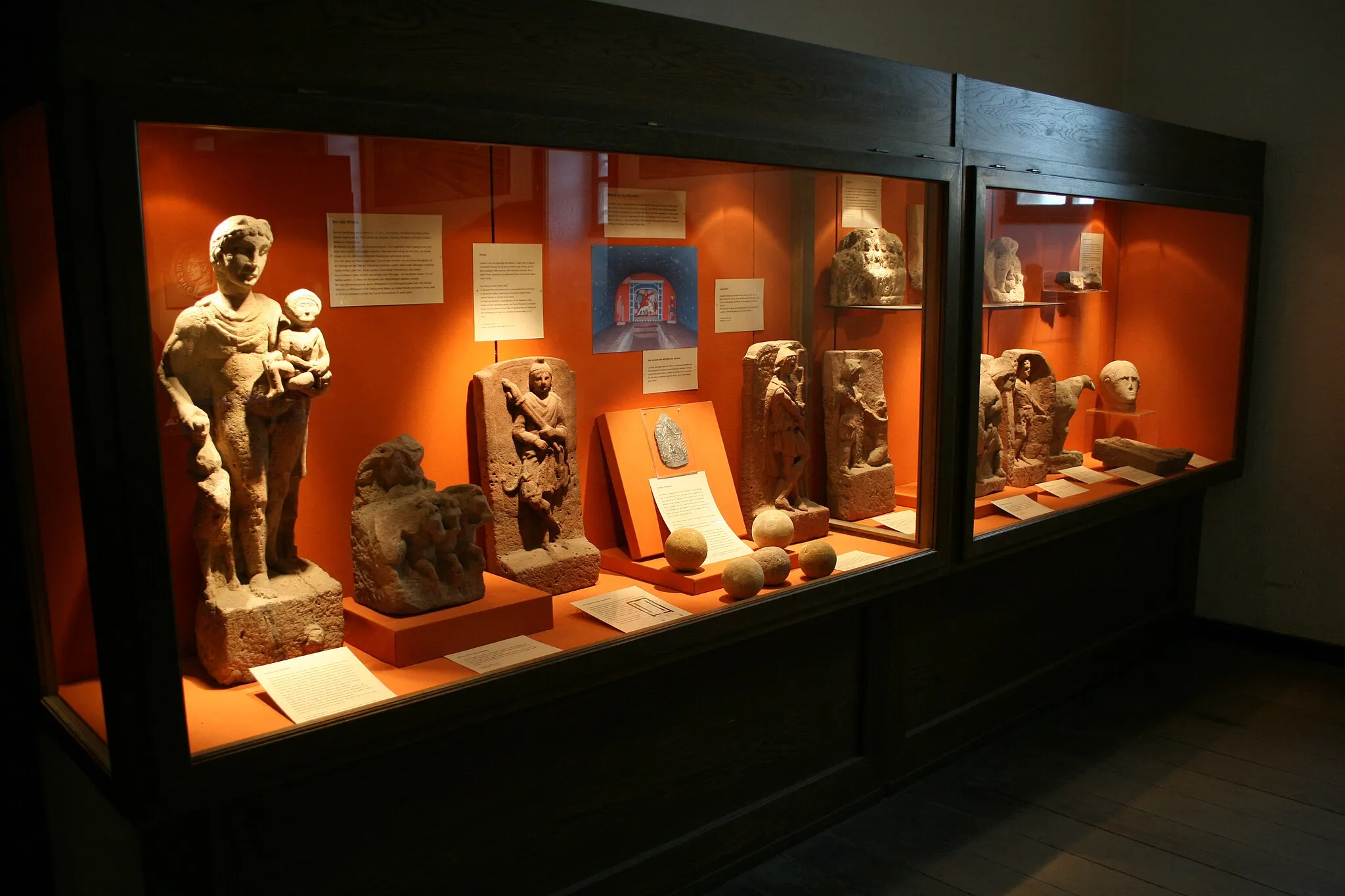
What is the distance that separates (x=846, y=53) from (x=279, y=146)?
1.52 m

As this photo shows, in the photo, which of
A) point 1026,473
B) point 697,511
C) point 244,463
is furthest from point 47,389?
point 1026,473

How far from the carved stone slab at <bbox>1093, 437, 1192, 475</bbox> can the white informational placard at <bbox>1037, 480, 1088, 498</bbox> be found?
0.36m

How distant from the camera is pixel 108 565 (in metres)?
1.77

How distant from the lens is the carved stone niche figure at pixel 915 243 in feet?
10.3

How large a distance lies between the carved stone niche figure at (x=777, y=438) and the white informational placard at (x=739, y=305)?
0.27ft

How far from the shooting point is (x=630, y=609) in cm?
268

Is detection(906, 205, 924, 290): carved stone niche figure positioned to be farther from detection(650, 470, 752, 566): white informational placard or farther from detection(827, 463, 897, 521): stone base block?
detection(650, 470, 752, 566): white informational placard

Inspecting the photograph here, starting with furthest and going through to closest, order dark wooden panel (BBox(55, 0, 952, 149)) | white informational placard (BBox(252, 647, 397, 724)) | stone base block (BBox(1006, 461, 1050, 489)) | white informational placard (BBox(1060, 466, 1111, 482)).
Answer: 1. white informational placard (BBox(1060, 466, 1111, 482))
2. stone base block (BBox(1006, 461, 1050, 489))
3. white informational placard (BBox(252, 647, 397, 724))
4. dark wooden panel (BBox(55, 0, 952, 149))

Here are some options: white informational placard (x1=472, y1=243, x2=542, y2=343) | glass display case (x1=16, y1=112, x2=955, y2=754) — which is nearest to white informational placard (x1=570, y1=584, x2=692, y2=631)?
glass display case (x1=16, y1=112, x2=955, y2=754)

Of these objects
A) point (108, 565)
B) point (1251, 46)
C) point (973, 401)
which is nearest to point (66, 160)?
point (108, 565)

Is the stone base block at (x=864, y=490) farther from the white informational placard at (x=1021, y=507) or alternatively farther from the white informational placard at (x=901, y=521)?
the white informational placard at (x=1021, y=507)

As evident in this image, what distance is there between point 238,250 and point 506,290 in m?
0.73

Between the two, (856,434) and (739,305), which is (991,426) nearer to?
(856,434)

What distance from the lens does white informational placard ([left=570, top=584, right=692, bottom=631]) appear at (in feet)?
8.49
